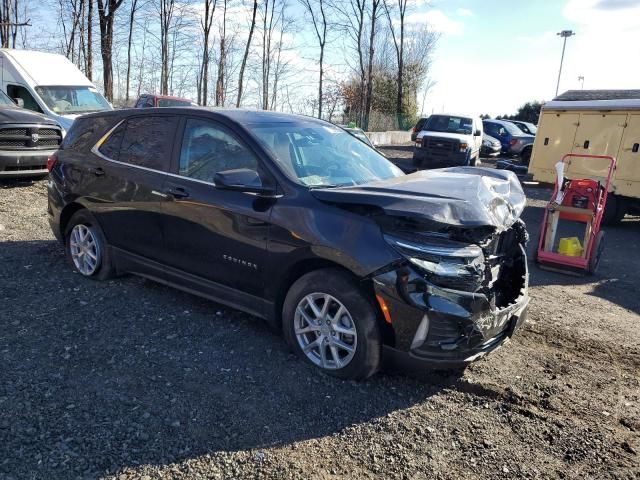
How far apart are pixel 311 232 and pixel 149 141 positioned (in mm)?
2072

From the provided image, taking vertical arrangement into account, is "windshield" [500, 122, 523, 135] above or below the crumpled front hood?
above

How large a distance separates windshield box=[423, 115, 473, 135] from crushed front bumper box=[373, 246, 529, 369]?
583 inches

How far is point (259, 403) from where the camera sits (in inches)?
125

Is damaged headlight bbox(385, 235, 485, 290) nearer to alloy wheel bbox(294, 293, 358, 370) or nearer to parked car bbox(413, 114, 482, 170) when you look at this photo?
alloy wheel bbox(294, 293, 358, 370)

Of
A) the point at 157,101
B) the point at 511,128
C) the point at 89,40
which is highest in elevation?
the point at 89,40

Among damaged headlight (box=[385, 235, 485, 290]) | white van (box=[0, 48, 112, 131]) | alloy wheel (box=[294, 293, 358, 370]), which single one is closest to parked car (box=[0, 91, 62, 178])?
white van (box=[0, 48, 112, 131])

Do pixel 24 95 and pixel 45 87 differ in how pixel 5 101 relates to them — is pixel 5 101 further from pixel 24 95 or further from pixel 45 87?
pixel 45 87

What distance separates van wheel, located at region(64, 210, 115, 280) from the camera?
16.3 feet

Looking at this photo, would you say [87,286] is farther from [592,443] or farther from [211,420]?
[592,443]

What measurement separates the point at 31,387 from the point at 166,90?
26021mm

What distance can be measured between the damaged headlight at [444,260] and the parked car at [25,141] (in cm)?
811

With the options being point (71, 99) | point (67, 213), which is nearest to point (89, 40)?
point (71, 99)

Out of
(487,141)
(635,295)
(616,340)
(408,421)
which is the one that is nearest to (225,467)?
(408,421)

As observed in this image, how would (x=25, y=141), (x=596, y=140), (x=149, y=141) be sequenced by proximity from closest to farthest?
(x=149, y=141)
(x=25, y=141)
(x=596, y=140)
